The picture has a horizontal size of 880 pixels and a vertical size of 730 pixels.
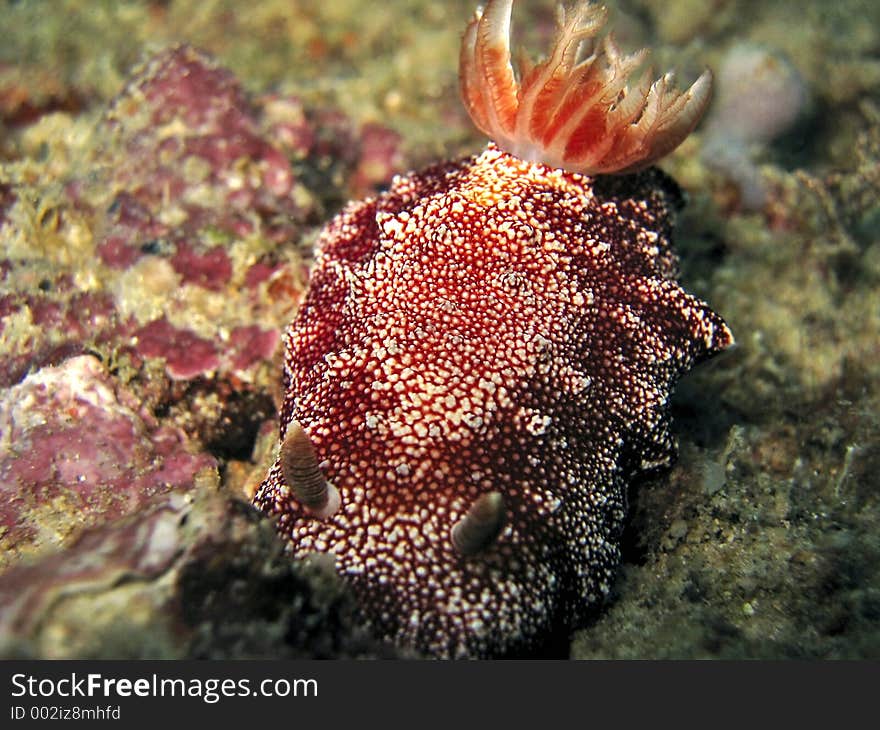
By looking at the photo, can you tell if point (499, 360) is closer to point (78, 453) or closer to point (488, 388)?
point (488, 388)

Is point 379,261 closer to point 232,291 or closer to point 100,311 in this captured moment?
point 232,291

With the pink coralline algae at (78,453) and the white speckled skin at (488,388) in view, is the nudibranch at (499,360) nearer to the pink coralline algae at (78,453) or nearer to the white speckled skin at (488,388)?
the white speckled skin at (488,388)

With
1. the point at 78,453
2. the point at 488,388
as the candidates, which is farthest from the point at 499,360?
the point at 78,453

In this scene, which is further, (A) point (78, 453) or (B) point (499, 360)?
(A) point (78, 453)

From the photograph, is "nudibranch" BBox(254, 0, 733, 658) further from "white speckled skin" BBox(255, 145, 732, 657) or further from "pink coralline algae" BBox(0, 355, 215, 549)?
"pink coralline algae" BBox(0, 355, 215, 549)

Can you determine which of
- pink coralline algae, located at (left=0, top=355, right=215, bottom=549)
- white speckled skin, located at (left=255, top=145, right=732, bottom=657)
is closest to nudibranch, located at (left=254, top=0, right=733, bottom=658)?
white speckled skin, located at (left=255, top=145, right=732, bottom=657)
